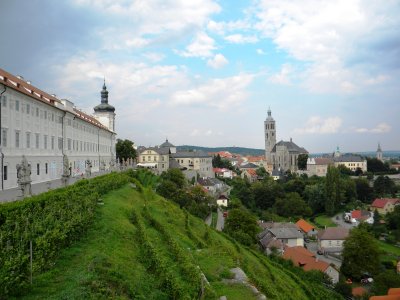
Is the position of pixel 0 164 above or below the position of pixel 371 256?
above

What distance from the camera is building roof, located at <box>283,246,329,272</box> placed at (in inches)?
1776

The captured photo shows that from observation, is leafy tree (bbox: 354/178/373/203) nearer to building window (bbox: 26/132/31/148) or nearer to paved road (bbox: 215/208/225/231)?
paved road (bbox: 215/208/225/231)

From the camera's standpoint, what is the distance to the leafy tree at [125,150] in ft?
289

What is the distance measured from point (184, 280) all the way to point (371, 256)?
43305 mm

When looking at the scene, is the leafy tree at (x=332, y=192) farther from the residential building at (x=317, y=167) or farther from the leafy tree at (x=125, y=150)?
the residential building at (x=317, y=167)

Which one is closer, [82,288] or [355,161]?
[82,288]

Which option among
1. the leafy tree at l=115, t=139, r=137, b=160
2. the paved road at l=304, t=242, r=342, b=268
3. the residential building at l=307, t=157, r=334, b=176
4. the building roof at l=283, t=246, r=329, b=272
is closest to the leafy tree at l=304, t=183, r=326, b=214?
the paved road at l=304, t=242, r=342, b=268

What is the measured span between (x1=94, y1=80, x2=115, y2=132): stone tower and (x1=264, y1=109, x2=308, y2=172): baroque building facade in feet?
313

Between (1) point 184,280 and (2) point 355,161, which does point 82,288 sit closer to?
(1) point 184,280

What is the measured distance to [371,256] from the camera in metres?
48.8

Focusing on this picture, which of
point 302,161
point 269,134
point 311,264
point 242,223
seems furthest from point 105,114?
point 269,134

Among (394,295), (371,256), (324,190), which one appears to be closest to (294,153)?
(324,190)

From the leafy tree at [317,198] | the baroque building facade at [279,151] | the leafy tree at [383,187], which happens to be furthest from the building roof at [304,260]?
the baroque building facade at [279,151]

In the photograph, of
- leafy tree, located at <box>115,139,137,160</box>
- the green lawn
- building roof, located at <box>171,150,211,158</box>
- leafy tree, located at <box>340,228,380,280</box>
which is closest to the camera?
leafy tree, located at <box>340,228,380,280</box>
